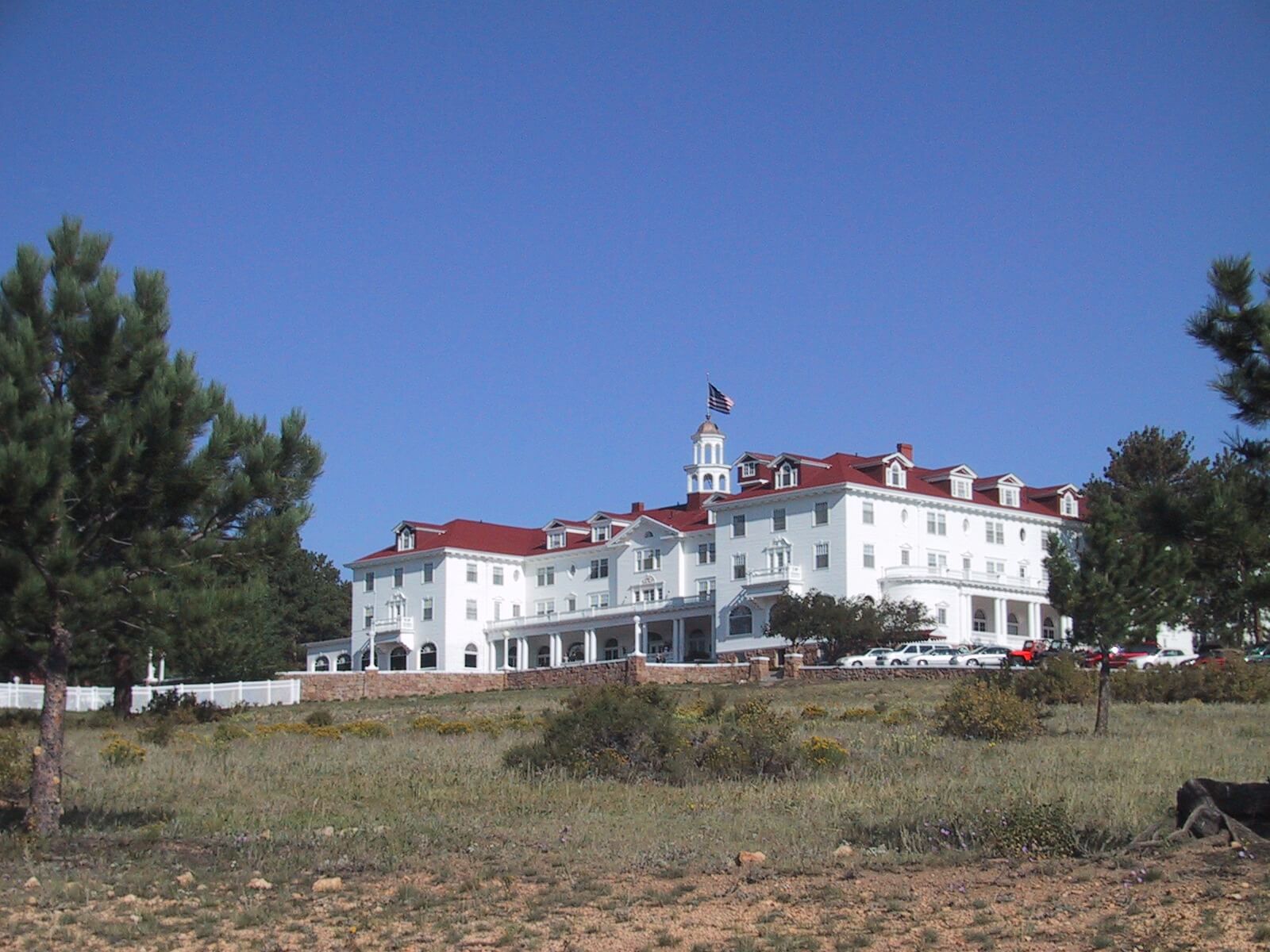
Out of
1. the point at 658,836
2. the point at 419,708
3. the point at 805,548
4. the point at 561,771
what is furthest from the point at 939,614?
the point at 658,836

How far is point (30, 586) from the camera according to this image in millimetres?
15188

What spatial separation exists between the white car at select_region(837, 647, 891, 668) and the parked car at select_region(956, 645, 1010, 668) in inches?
131

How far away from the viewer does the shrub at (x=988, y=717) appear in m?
28.4

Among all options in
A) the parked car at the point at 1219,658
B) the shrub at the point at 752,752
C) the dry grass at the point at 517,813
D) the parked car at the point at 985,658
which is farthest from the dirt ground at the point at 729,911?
the parked car at the point at 985,658

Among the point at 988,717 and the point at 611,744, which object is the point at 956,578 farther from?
the point at 611,744

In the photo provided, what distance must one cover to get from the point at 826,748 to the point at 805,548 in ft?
179

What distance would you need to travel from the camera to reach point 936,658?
62.0 m

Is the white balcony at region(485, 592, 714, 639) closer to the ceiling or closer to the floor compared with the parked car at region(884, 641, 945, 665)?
closer to the ceiling

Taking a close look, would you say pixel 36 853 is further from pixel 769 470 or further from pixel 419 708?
pixel 769 470

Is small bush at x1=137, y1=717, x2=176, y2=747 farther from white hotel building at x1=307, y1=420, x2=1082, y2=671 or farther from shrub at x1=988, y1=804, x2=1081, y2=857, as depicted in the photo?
white hotel building at x1=307, y1=420, x2=1082, y2=671

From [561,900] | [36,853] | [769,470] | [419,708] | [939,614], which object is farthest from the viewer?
[769,470]

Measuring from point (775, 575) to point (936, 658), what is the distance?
56.3 feet

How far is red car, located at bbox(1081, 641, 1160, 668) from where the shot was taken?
34597 millimetres

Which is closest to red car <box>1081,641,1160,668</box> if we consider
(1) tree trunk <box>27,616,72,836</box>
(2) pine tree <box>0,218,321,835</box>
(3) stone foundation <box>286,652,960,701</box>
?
(3) stone foundation <box>286,652,960,701</box>
